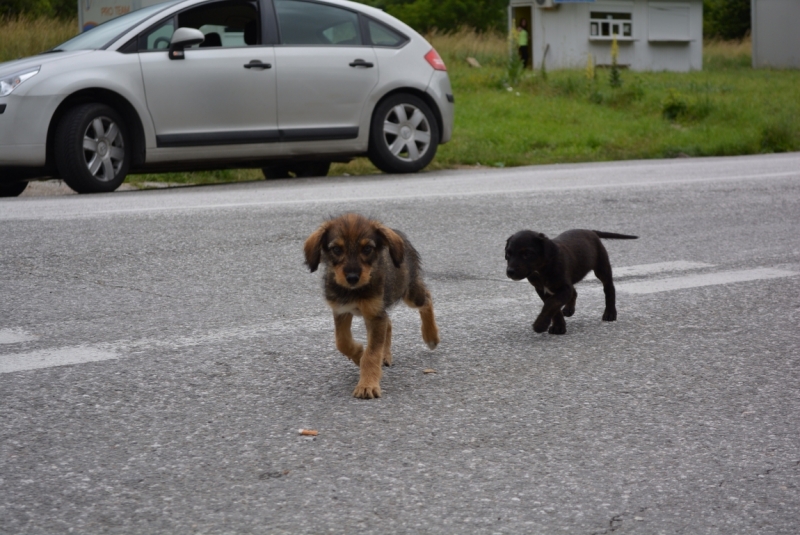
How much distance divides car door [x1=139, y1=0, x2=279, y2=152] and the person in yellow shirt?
75.0 ft

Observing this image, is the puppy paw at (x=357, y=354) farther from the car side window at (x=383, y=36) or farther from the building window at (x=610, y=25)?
the building window at (x=610, y=25)

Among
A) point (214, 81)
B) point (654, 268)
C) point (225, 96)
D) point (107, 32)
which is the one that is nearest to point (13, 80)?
point (107, 32)

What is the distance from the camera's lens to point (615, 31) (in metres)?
37.4

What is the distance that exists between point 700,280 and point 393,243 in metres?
2.54

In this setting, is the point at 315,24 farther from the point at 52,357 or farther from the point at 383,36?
the point at 52,357

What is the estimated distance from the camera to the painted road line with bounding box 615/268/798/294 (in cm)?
562

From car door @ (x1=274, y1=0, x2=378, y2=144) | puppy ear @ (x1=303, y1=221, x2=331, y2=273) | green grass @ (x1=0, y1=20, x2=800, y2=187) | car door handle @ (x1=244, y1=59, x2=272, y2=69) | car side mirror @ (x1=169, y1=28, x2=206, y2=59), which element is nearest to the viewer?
puppy ear @ (x1=303, y1=221, x2=331, y2=273)

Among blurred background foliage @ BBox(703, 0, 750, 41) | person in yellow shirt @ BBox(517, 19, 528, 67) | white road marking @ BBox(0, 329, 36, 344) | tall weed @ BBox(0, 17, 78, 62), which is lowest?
white road marking @ BBox(0, 329, 36, 344)

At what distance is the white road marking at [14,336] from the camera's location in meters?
4.40

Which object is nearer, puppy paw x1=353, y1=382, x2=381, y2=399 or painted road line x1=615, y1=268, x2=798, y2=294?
puppy paw x1=353, y1=382, x2=381, y2=399

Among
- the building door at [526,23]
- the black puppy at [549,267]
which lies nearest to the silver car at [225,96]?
the black puppy at [549,267]

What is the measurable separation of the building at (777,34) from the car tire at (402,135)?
3310 centimetres

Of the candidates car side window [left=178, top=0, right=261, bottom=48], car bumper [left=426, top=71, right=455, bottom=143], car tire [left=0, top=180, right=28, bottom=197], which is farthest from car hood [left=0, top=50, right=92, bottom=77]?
car bumper [left=426, top=71, right=455, bottom=143]

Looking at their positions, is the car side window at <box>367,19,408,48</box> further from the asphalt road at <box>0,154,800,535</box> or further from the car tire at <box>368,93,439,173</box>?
the asphalt road at <box>0,154,800,535</box>
